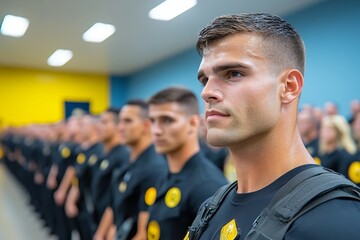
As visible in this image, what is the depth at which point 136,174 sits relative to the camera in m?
2.77

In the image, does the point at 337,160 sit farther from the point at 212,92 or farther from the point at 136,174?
the point at 212,92

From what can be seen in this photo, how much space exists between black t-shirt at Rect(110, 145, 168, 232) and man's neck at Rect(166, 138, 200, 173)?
302 mm

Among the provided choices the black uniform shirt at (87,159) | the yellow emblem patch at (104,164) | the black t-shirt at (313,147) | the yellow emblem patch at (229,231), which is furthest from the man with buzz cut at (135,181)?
the black t-shirt at (313,147)

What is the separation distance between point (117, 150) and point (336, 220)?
3.16m

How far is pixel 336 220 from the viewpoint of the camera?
0.88 m

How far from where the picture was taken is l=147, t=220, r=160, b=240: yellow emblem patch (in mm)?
2020

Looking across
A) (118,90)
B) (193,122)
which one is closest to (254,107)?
(193,122)

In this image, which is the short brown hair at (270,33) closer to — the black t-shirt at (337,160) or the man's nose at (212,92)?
the man's nose at (212,92)

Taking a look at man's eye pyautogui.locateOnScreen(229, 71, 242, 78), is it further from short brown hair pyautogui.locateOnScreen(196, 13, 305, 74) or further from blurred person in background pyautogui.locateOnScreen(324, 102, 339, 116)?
blurred person in background pyautogui.locateOnScreen(324, 102, 339, 116)

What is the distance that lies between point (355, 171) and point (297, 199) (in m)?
2.94

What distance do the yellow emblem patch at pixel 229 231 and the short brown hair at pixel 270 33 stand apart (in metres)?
0.51

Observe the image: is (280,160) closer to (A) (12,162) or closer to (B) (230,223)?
(B) (230,223)

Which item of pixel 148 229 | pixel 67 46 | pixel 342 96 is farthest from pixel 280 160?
pixel 342 96

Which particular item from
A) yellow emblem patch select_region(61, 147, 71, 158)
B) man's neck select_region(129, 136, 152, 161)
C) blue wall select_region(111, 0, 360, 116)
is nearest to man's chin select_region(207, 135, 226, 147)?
man's neck select_region(129, 136, 152, 161)
